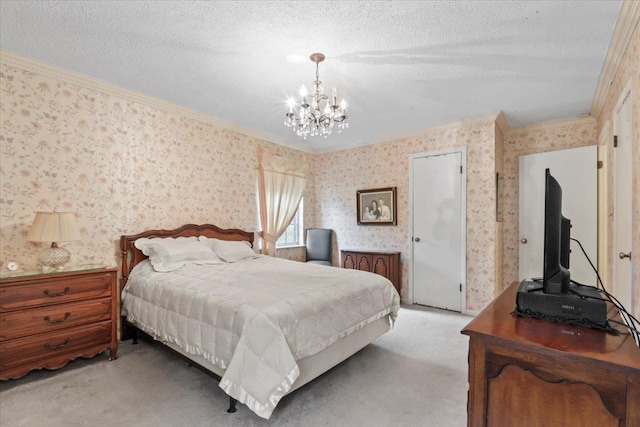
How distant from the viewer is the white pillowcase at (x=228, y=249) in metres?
3.45

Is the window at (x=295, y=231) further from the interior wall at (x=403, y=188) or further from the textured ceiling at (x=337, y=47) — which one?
the textured ceiling at (x=337, y=47)

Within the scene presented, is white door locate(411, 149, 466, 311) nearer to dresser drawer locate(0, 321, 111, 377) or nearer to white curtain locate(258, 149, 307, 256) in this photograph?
white curtain locate(258, 149, 307, 256)

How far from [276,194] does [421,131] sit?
229cm

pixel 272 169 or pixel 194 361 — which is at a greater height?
pixel 272 169

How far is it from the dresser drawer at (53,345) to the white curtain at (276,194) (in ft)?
7.34

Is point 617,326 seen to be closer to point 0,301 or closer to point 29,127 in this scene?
point 0,301

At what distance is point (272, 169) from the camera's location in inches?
181

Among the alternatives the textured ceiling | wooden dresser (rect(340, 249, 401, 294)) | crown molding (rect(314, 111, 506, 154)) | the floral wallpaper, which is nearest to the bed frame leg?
the floral wallpaper

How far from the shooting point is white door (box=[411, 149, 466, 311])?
3975 mm

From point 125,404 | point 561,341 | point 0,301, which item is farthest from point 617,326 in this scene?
point 0,301

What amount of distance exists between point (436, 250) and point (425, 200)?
705 mm

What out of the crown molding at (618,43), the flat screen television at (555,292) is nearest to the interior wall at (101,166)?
the flat screen television at (555,292)

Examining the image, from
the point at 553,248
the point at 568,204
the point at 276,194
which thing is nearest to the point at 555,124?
the point at 568,204

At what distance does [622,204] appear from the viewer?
2.41 metres
